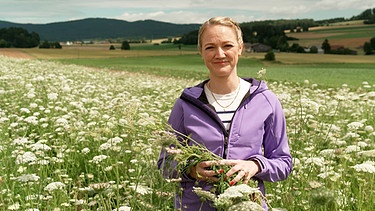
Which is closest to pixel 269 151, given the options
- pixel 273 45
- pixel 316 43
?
pixel 316 43

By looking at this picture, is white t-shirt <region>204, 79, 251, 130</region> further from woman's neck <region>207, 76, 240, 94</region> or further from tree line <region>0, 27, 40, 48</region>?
tree line <region>0, 27, 40, 48</region>

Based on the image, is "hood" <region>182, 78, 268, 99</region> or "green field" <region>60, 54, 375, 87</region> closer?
"hood" <region>182, 78, 268, 99</region>

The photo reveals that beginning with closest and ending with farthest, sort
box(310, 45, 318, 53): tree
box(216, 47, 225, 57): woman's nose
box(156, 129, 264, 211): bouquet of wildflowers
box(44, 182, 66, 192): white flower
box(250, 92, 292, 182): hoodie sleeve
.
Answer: box(156, 129, 264, 211): bouquet of wildflowers < box(216, 47, 225, 57): woman's nose < box(250, 92, 292, 182): hoodie sleeve < box(44, 182, 66, 192): white flower < box(310, 45, 318, 53): tree

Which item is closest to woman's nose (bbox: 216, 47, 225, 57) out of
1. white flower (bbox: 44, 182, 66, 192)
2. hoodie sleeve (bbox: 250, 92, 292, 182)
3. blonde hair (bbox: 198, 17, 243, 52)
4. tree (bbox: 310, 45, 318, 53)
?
blonde hair (bbox: 198, 17, 243, 52)

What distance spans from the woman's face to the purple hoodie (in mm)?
196

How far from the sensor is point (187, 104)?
2881mm

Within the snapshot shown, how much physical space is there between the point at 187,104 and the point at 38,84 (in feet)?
31.0

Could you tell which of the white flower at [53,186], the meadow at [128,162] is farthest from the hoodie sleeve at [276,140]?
the white flower at [53,186]

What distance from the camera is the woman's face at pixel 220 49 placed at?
2.73 meters

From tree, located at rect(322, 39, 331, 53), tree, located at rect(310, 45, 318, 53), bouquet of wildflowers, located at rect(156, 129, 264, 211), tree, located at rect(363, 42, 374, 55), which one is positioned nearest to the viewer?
bouquet of wildflowers, located at rect(156, 129, 264, 211)

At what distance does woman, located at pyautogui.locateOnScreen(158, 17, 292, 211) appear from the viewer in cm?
274

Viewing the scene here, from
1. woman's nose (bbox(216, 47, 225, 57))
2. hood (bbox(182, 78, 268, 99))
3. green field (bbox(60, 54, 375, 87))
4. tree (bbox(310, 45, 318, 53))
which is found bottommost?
tree (bbox(310, 45, 318, 53))

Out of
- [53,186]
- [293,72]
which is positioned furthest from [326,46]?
[53,186]

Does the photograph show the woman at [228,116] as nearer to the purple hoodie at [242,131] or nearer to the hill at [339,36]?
the purple hoodie at [242,131]
